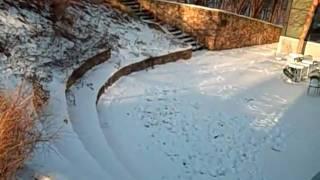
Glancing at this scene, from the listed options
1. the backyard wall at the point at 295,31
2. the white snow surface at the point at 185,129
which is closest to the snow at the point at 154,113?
the white snow surface at the point at 185,129

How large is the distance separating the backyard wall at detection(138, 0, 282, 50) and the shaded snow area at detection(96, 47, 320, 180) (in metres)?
2.66

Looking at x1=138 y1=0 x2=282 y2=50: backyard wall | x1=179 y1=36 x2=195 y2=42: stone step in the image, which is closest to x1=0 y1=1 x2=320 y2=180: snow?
x1=179 y1=36 x2=195 y2=42: stone step

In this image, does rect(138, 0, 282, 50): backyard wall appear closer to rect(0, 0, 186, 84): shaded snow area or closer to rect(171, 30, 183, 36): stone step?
rect(171, 30, 183, 36): stone step

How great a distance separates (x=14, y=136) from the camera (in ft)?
14.3

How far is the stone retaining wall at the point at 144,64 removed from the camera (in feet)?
29.6

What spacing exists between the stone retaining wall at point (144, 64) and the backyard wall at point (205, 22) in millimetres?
1620

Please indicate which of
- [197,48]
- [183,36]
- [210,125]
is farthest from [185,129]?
[183,36]

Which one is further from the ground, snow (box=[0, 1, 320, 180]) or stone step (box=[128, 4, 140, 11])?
stone step (box=[128, 4, 140, 11])

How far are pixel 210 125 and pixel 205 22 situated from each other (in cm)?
644

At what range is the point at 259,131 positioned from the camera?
7922mm

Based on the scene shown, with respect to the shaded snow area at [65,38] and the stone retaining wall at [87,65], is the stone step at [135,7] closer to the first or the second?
the shaded snow area at [65,38]

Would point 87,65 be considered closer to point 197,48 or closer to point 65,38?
point 65,38

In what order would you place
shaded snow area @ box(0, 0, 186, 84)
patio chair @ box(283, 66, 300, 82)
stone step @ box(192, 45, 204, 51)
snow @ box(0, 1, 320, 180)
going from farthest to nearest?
stone step @ box(192, 45, 204, 51), patio chair @ box(283, 66, 300, 82), shaded snow area @ box(0, 0, 186, 84), snow @ box(0, 1, 320, 180)

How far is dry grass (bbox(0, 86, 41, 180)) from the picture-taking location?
4195mm
